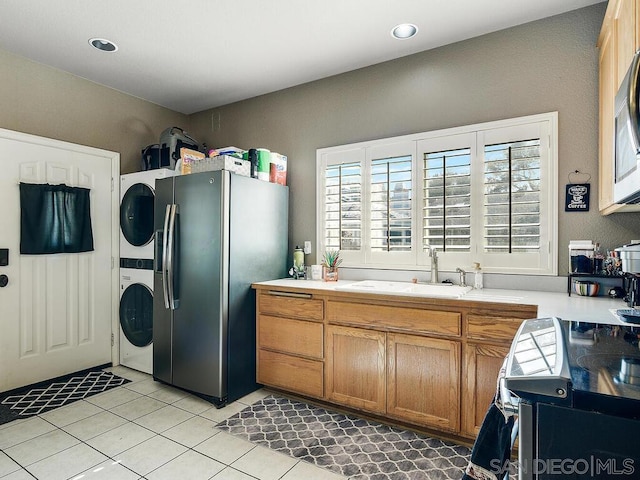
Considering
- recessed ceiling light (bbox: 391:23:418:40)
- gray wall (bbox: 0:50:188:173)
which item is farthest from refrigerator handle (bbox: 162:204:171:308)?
recessed ceiling light (bbox: 391:23:418:40)

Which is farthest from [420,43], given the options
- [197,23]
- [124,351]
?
[124,351]

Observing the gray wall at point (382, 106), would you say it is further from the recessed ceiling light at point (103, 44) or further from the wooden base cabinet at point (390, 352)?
the wooden base cabinet at point (390, 352)

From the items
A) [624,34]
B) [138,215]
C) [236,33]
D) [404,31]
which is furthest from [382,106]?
[138,215]

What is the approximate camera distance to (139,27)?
260 centimetres

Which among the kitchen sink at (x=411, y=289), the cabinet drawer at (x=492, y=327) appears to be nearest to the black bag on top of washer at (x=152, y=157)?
the kitchen sink at (x=411, y=289)

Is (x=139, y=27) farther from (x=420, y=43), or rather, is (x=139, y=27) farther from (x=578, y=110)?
(x=578, y=110)

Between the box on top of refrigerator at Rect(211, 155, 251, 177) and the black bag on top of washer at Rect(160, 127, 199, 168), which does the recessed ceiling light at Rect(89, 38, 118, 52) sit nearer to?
the black bag on top of washer at Rect(160, 127, 199, 168)

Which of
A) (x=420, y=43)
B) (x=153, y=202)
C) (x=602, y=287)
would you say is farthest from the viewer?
(x=153, y=202)

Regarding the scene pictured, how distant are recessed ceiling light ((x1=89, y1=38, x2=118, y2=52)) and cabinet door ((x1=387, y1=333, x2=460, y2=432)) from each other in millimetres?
2940

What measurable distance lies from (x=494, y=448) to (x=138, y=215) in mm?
3439

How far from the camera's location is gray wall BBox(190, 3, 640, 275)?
2357 mm

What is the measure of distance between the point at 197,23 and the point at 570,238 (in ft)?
9.39

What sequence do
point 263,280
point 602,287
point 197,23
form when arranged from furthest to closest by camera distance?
point 263,280
point 197,23
point 602,287

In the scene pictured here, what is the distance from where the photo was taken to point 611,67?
1942mm
